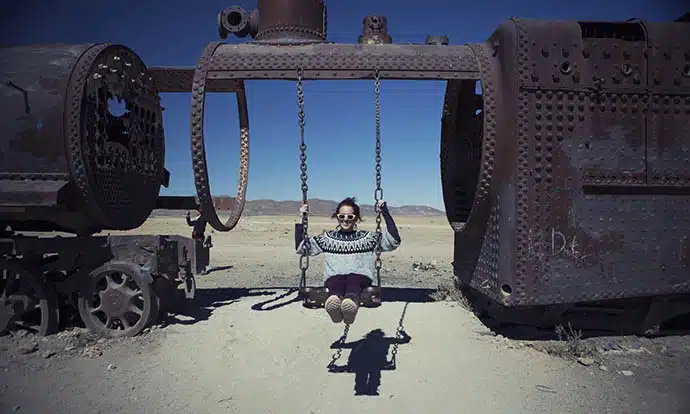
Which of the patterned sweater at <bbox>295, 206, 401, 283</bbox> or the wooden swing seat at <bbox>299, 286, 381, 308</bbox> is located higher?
A: the patterned sweater at <bbox>295, 206, 401, 283</bbox>

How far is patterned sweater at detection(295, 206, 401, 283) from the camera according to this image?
13.9ft

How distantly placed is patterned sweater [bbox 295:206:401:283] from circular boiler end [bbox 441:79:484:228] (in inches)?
104

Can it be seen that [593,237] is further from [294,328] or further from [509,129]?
[294,328]

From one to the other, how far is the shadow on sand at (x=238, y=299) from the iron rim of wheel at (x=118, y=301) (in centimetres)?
51

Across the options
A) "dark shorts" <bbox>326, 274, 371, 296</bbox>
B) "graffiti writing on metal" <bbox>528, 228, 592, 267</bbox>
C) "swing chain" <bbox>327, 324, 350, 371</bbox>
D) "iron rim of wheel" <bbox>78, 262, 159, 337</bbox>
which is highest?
"graffiti writing on metal" <bbox>528, 228, 592, 267</bbox>

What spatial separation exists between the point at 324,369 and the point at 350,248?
4.62 ft

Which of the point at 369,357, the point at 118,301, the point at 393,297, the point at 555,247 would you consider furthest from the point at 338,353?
the point at 393,297

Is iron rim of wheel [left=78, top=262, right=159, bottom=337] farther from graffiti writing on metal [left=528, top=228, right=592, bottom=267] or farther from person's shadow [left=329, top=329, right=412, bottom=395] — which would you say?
graffiti writing on metal [left=528, top=228, right=592, bottom=267]

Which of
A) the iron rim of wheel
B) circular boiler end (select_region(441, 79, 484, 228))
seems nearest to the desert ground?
the iron rim of wheel

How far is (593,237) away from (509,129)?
154 centimetres

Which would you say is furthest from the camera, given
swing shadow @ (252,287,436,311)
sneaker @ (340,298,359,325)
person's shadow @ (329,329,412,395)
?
swing shadow @ (252,287,436,311)

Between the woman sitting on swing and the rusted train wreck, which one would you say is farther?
the rusted train wreck

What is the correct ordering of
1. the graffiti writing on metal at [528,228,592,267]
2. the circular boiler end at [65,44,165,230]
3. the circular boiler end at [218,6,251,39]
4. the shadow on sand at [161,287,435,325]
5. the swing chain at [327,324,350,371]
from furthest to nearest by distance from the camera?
the shadow on sand at [161,287,435,325] → the circular boiler end at [218,6,251,39] → the circular boiler end at [65,44,165,230] → the graffiti writing on metal at [528,228,592,267] → the swing chain at [327,324,350,371]

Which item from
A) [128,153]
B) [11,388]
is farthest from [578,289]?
[128,153]
